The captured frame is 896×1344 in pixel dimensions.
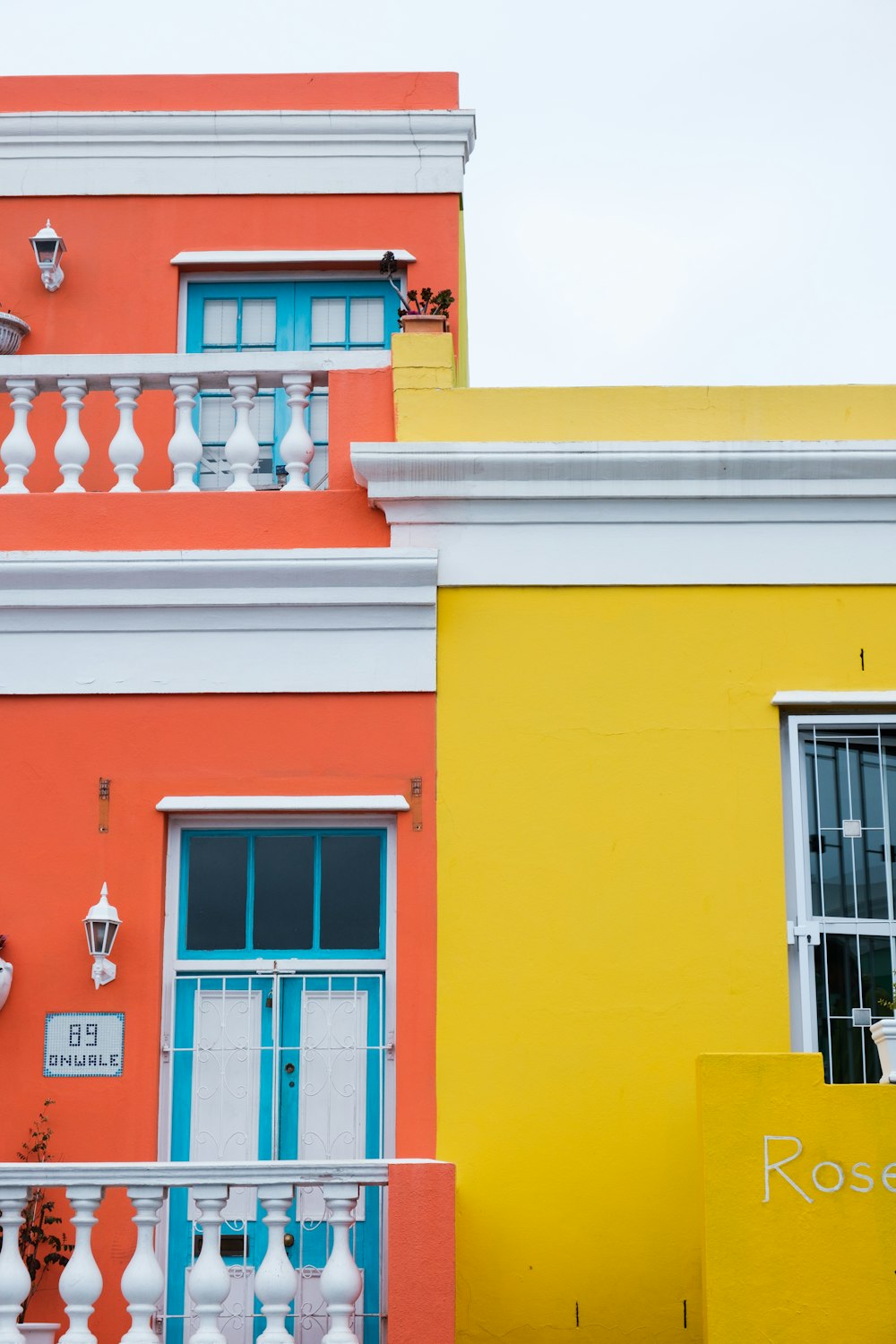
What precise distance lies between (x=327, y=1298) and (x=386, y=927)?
5.82 feet

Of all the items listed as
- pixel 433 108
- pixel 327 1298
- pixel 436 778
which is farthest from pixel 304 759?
pixel 433 108

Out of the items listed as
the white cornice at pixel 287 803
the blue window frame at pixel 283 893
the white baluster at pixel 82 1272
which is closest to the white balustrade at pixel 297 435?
the white cornice at pixel 287 803

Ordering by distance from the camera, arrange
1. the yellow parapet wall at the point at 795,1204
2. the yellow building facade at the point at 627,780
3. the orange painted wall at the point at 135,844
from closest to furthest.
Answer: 1. the yellow parapet wall at the point at 795,1204
2. the yellow building facade at the point at 627,780
3. the orange painted wall at the point at 135,844

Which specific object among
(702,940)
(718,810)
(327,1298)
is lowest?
(327,1298)

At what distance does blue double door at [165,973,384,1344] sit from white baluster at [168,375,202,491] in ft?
7.78

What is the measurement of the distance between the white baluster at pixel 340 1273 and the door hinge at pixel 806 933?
2286 mm

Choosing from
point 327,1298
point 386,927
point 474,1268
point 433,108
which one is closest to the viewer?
point 327,1298

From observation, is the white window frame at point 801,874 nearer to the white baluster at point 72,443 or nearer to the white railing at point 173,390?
the white railing at point 173,390

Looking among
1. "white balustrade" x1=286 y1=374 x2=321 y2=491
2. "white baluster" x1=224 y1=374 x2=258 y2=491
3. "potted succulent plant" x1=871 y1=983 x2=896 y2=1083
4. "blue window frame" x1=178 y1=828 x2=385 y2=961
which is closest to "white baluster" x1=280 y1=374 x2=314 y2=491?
"white balustrade" x1=286 y1=374 x2=321 y2=491

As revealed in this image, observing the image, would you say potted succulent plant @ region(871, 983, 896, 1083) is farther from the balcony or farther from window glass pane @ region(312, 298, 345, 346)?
window glass pane @ region(312, 298, 345, 346)

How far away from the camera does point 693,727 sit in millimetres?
7980

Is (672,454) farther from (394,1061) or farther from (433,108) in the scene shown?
(433,108)

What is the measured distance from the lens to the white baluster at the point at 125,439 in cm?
841

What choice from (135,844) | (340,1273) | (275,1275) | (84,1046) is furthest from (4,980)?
(340,1273)
